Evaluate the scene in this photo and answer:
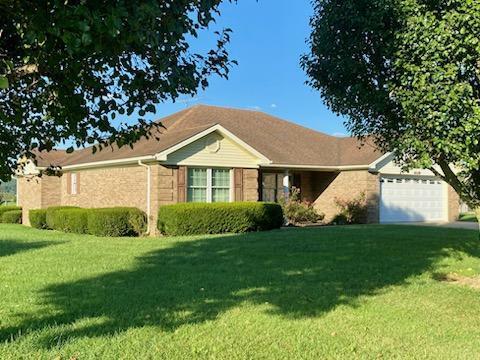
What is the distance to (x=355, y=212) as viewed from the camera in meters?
23.9

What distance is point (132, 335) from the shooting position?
19.4 ft

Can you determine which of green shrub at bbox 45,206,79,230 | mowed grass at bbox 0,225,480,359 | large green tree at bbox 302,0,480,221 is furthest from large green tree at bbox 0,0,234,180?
green shrub at bbox 45,206,79,230

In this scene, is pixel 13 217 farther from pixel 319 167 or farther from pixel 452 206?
pixel 452 206

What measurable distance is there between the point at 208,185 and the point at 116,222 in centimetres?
377

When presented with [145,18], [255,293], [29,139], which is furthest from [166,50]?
[255,293]

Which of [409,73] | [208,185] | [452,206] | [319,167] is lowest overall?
[452,206]

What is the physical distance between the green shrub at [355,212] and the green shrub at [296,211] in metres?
1.25

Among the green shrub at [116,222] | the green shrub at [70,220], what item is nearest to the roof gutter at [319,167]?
the green shrub at [116,222]

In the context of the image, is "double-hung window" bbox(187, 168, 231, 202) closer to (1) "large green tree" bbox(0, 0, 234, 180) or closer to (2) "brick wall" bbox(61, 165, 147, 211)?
(2) "brick wall" bbox(61, 165, 147, 211)

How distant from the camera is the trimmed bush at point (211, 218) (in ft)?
60.6

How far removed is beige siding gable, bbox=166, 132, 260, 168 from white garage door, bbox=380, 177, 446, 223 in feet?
23.2

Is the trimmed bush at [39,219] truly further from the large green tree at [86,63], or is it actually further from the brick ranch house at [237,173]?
the large green tree at [86,63]

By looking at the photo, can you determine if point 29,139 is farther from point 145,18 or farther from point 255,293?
point 255,293

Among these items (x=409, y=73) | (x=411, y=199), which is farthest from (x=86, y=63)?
(x=411, y=199)
